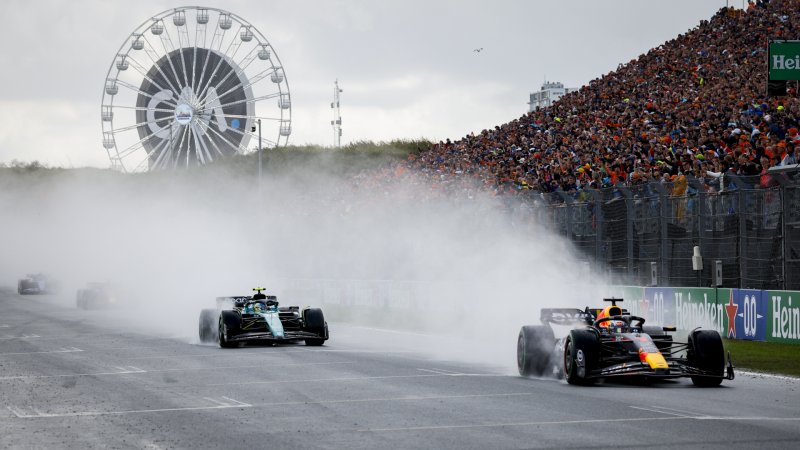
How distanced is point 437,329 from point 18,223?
229ft

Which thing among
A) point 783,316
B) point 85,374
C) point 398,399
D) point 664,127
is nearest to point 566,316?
point 398,399

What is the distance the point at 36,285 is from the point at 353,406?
163 feet

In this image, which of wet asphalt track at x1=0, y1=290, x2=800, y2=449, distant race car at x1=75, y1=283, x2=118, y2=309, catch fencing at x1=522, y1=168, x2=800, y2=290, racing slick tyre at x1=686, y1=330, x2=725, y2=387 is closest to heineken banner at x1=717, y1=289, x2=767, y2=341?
catch fencing at x1=522, y1=168, x2=800, y2=290

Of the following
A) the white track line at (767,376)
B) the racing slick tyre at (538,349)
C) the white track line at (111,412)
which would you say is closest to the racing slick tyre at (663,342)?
the racing slick tyre at (538,349)

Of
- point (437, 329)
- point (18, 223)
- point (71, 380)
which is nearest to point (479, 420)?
point (71, 380)

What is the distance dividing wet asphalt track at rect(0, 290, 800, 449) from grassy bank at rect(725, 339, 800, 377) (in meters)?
1.36

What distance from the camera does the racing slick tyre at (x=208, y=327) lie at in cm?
2728

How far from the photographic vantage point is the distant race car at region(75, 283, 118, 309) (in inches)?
1848

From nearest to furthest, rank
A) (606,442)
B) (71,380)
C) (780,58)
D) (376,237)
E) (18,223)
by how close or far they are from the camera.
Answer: (606,442) → (71,380) → (780,58) → (376,237) → (18,223)

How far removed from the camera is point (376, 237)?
4706 cm

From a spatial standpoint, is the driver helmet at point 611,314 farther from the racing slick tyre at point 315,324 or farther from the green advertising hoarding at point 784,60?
the racing slick tyre at point 315,324

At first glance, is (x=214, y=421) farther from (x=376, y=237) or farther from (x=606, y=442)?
(x=376, y=237)

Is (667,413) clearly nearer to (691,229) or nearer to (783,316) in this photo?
(783,316)

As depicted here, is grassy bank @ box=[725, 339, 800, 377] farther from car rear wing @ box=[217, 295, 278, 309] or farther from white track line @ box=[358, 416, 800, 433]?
car rear wing @ box=[217, 295, 278, 309]
